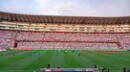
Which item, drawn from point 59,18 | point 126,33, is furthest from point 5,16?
point 126,33

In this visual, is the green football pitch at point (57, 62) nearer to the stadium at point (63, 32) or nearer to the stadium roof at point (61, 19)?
the stadium at point (63, 32)

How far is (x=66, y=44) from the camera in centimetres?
5869

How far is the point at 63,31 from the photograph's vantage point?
67938 millimetres

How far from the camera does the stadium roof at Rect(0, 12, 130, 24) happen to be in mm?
59594

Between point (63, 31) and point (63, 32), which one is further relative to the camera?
point (63, 31)

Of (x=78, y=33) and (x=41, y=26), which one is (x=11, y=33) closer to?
(x=41, y=26)

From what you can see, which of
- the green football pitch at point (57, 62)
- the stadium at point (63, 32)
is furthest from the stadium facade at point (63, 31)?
the green football pitch at point (57, 62)

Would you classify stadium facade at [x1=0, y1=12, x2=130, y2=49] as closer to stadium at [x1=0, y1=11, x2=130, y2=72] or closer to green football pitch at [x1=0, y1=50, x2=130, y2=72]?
stadium at [x1=0, y1=11, x2=130, y2=72]

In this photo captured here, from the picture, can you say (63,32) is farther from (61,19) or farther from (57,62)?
(57,62)

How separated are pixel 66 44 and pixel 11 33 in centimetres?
2550

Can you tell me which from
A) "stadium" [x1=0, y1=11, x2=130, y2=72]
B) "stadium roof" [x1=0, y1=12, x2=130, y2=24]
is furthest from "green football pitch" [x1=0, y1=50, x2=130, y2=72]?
"stadium roof" [x1=0, y1=12, x2=130, y2=24]

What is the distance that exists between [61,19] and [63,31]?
22.8 ft

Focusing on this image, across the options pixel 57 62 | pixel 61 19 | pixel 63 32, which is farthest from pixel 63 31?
pixel 57 62

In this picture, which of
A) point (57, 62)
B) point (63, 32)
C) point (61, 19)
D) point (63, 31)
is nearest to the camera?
point (57, 62)
